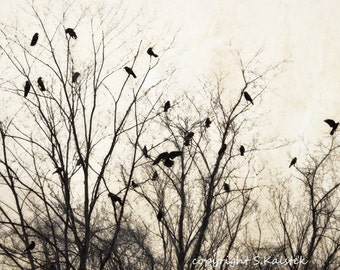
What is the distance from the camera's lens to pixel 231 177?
784 cm

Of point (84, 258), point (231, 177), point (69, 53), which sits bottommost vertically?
point (84, 258)

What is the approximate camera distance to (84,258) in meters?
4.61

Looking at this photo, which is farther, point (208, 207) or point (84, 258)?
point (208, 207)

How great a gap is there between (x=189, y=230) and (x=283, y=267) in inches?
260

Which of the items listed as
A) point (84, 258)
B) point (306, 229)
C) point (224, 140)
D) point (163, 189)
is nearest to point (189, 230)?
point (163, 189)

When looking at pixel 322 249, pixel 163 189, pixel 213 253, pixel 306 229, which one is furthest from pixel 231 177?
pixel 322 249

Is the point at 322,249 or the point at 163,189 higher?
the point at 163,189

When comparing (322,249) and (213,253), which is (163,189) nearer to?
(213,253)

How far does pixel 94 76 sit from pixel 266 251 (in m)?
7.61

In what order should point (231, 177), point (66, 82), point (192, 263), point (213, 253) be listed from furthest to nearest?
point (213, 253), point (231, 177), point (192, 263), point (66, 82)

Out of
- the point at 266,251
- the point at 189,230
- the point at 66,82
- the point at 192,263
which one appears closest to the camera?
the point at 66,82

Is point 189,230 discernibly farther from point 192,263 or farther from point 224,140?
point 224,140

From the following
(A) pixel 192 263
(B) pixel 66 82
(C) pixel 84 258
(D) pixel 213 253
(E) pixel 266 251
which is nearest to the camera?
(C) pixel 84 258

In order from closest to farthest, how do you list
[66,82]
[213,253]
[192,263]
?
1. [66,82]
2. [192,263]
3. [213,253]
